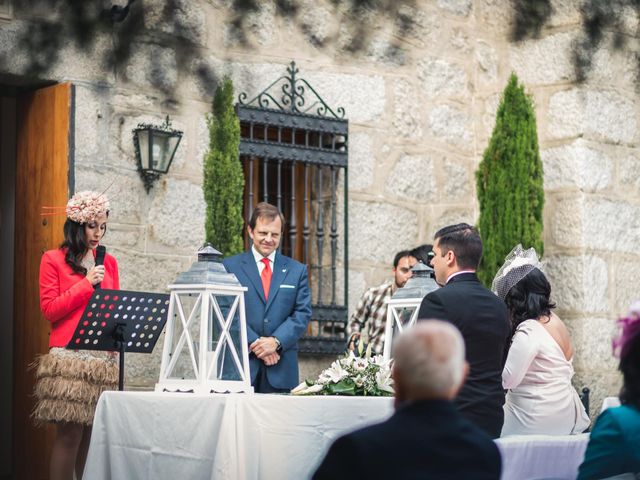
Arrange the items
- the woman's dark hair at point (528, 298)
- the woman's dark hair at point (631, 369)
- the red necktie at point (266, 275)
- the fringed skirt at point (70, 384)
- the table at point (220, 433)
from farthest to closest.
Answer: the red necktie at point (266, 275), the fringed skirt at point (70, 384), the woman's dark hair at point (528, 298), the table at point (220, 433), the woman's dark hair at point (631, 369)

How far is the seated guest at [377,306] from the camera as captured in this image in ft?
24.8

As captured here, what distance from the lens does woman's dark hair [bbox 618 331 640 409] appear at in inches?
129

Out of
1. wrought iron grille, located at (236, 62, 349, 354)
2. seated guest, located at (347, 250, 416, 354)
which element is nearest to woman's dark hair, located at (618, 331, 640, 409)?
seated guest, located at (347, 250, 416, 354)

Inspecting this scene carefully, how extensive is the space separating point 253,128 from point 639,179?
9.38 ft

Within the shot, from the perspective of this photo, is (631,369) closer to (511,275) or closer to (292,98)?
(511,275)

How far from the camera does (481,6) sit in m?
8.94

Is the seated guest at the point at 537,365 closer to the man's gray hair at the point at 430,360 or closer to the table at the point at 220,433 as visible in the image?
the table at the point at 220,433

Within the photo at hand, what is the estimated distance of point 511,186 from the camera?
849 cm

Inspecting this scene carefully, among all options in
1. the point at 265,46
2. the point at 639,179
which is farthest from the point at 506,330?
the point at 639,179

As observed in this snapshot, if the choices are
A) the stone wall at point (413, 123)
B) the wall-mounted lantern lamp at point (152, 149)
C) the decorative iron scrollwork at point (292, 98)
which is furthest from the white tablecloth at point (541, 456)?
the decorative iron scrollwork at point (292, 98)

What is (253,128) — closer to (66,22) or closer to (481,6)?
(481,6)

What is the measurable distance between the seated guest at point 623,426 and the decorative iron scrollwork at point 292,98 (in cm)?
478

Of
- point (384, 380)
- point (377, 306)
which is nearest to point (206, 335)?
point (384, 380)

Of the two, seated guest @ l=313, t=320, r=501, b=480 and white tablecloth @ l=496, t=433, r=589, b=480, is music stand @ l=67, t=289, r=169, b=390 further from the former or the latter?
seated guest @ l=313, t=320, r=501, b=480
